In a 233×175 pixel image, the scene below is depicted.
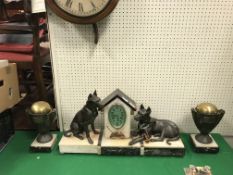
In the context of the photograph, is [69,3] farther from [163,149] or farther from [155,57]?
[163,149]

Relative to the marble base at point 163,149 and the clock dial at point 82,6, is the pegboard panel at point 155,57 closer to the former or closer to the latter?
the clock dial at point 82,6

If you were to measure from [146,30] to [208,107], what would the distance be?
484 mm

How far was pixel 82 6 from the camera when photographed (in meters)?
1.03

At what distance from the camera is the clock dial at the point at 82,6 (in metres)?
1.02

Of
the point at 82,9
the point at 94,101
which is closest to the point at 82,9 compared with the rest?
the point at 82,9

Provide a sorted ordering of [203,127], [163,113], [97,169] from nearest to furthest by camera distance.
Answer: [97,169], [203,127], [163,113]

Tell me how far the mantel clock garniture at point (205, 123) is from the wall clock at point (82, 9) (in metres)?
0.64

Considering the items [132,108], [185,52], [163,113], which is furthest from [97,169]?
[185,52]

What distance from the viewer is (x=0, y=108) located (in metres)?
1.20

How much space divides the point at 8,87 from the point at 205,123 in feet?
3.43

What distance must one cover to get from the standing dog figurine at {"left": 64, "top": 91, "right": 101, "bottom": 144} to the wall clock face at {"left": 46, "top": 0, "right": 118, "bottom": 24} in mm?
359

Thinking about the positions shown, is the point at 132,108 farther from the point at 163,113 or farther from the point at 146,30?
the point at 146,30

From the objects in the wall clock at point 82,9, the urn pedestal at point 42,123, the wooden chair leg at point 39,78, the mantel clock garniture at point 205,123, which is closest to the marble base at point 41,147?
the urn pedestal at point 42,123

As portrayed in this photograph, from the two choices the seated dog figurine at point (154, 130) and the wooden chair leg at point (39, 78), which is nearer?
the seated dog figurine at point (154, 130)
